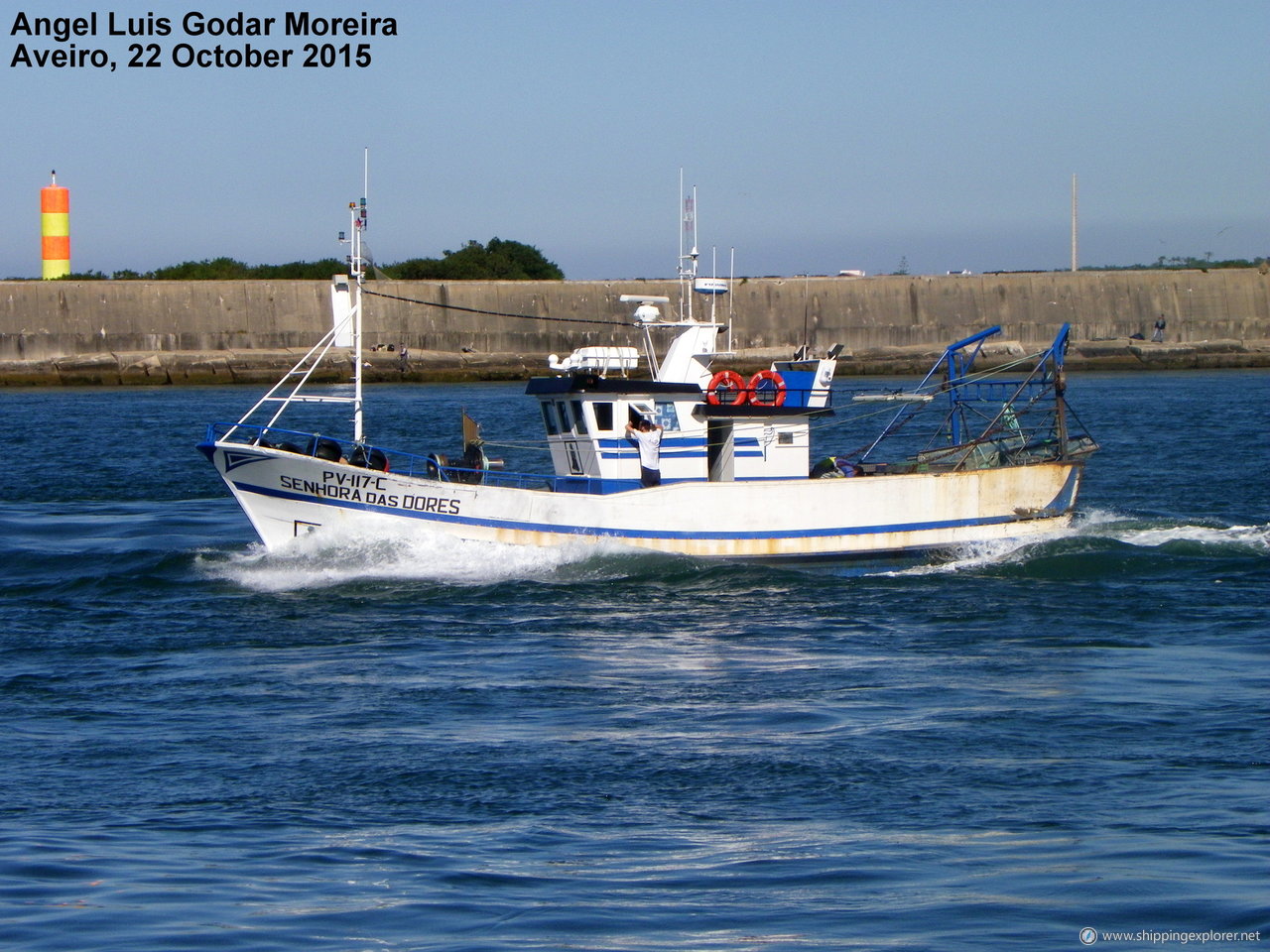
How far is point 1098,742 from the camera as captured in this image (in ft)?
38.5

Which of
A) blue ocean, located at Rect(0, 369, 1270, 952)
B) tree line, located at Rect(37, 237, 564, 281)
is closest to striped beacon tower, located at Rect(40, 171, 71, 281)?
tree line, located at Rect(37, 237, 564, 281)

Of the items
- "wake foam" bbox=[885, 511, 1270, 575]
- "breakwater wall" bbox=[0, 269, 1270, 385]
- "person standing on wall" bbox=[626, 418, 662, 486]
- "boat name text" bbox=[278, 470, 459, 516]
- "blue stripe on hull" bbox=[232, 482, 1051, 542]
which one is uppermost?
"breakwater wall" bbox=[0, 269, 1270, 385]

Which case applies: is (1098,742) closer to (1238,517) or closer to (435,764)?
(435,764)

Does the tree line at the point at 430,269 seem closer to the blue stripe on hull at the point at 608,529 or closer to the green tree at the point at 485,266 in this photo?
the green tree at the point at 485,266

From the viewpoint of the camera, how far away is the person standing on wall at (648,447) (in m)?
19.9

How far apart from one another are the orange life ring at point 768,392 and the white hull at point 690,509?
3.62 ft

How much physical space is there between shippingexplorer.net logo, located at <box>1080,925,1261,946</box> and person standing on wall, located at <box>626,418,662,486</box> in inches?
495

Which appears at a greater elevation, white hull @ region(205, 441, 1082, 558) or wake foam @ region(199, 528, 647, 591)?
white hull @ region(205, 441, 1082, 558)

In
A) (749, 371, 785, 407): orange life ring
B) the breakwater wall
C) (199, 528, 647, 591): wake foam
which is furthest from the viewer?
the breakwater wall

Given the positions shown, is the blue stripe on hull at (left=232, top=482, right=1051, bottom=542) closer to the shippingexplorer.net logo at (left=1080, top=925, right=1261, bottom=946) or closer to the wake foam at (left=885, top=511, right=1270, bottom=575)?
the wake foam at (left=885, top=511, right=1270, bottom=575)

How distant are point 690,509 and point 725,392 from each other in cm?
184

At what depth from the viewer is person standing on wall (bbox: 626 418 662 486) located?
1991 centimetres

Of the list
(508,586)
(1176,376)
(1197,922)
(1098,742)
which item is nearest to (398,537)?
(508,586)

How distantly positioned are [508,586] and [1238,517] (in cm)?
1255
